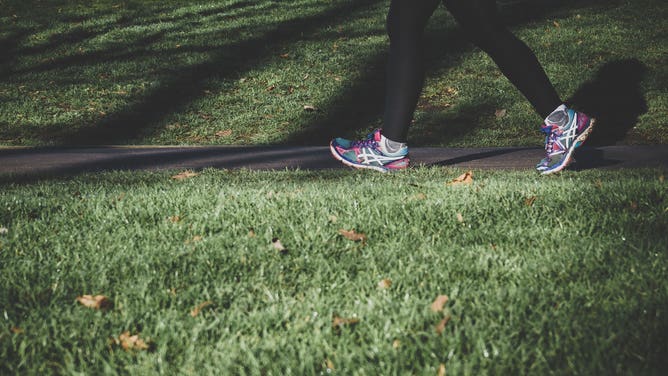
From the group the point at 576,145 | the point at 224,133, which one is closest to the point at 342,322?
the point at 576,145

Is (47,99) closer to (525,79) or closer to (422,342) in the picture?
(525,79)

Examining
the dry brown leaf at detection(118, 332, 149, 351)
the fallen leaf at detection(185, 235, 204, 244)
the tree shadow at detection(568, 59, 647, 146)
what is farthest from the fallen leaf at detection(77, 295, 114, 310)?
the tree shadow at detection(568, 59, 647, 146)

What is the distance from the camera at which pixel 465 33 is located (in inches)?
132

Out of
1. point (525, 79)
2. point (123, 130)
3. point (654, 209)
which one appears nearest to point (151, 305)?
point (654, 209)

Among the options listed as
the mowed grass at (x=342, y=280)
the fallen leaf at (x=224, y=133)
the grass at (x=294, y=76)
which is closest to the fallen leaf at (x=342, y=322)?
the mowed grass at (x=342, y=280)

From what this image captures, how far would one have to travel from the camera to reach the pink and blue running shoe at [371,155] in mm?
3631

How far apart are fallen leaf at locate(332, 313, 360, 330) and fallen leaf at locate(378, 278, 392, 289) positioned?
0.22m

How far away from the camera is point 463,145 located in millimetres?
6770

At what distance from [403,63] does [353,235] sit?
4.55ft

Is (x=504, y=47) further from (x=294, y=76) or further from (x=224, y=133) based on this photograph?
(x=294, y=76)

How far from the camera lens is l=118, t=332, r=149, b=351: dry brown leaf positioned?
164 centimetres

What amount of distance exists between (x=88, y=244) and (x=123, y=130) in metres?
5.75

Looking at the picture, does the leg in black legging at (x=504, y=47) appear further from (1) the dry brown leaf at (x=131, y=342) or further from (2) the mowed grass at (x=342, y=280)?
(1) the dry brown leaf at (x=131, y=342)

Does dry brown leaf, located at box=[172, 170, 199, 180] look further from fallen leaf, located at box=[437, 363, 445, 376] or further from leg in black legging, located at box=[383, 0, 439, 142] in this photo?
fallen leaf, located at box=[437, 363, 445, 376]
